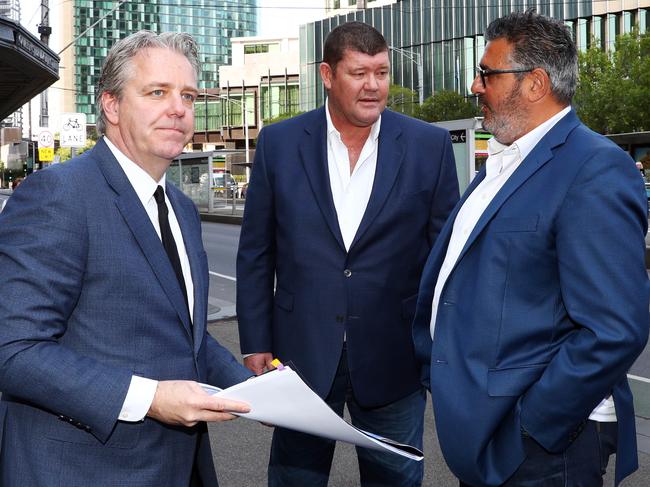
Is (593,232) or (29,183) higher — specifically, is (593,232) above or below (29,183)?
below

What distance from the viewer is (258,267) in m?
3.37

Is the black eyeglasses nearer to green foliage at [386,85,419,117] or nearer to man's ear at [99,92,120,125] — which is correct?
man's ear at [99,92,120,125]

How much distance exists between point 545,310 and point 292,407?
2.38 feet

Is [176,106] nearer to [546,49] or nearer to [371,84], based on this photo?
[546,49]

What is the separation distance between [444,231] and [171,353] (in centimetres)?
92

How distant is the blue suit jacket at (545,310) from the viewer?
7.05 ft

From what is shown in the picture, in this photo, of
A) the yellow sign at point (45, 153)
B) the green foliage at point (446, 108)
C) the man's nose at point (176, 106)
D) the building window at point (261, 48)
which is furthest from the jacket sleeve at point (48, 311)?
the building window at point (261, 48)

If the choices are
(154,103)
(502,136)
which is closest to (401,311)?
(502,136)

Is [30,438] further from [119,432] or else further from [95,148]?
[95,148]

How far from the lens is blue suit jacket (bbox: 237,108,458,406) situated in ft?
10.4

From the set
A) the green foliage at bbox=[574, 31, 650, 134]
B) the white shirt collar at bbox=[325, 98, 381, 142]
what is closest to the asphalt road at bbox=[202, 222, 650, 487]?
the white shirt collar at bbox=[325, 98, 381, 142]

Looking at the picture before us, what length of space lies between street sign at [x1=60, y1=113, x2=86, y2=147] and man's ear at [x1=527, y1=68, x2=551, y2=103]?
19.4 metres

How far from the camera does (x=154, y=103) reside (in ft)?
7.06

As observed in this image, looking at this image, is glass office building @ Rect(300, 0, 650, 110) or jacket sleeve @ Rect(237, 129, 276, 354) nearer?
jacket sleeve @ Rect(237, 129, 276, 354)
